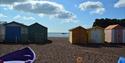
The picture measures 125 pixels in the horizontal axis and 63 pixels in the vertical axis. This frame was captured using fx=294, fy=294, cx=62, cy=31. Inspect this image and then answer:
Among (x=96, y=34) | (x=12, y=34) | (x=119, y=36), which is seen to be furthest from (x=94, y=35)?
(x=12, y=34)

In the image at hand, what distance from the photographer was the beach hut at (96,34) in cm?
3753

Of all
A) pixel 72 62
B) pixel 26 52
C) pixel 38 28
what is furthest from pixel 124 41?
pixel 26 52

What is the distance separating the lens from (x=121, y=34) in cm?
3778

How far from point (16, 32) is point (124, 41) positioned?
45.8 feet

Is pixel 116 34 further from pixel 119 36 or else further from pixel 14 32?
pixel 14 32

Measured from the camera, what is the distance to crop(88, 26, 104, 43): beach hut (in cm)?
3753

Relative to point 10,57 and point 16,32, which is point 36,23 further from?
point 10,57

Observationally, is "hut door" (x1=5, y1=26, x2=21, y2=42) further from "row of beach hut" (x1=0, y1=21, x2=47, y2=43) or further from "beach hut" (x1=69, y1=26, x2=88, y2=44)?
"beach hut" (x1=69, y1=26, x2=88, y2=44)

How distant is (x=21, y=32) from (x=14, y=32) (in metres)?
0.88

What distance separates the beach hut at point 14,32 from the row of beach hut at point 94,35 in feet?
20.9

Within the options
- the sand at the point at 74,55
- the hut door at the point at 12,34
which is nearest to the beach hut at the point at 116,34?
the sand at the point at 74,55

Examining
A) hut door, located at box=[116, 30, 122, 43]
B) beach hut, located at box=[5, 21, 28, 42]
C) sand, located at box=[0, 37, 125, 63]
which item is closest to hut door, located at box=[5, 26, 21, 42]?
beach hut, located at box=[5, 21, 28, 42]

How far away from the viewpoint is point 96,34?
1481 inches

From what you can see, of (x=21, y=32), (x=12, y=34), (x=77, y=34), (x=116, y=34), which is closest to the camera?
(x=12, y=34)
